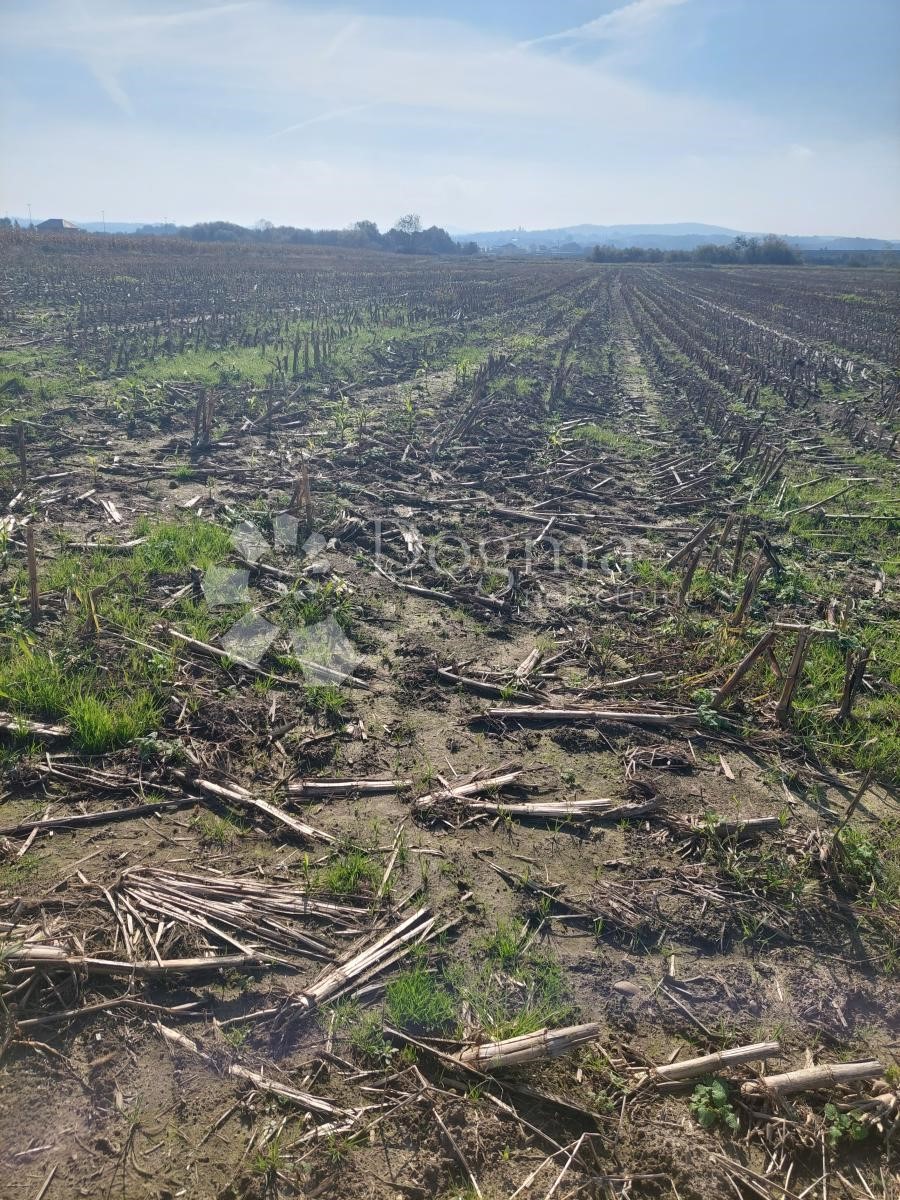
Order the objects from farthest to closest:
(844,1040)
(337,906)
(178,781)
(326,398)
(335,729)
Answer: (326,398) → (335,729) → (178,781) → (337,906) → (844,1040)

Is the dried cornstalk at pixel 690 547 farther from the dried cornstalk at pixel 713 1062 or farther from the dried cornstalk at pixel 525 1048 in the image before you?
the dried cornstalk at pixel 525 1048

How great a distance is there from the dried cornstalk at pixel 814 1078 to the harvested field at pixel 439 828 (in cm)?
2

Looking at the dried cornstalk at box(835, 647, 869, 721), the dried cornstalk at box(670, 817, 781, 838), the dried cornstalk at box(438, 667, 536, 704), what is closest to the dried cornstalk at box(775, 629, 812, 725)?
the dried cornstalk at box(835, 647, 869, 721)

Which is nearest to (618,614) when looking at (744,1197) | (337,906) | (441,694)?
(441,694)

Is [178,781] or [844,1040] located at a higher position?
[178,781]

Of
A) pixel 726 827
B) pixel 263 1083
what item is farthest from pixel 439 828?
pixel 726 827

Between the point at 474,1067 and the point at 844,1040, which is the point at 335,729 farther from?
the point at 844,1040

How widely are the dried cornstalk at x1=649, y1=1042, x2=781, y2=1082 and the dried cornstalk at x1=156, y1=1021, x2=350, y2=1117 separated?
152cm

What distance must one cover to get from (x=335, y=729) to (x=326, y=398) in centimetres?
1204

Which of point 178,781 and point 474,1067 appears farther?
point 178,781

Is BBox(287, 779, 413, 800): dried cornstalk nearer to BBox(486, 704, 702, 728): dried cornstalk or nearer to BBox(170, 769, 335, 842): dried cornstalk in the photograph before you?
BBox(170, 769, 335, 842): dried cornstalk

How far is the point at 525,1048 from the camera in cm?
333

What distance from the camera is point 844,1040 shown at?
364 cm

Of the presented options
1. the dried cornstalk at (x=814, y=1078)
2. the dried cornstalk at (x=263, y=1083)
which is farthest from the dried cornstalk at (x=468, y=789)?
the dried cornstalk at (x=814, y=1078)
